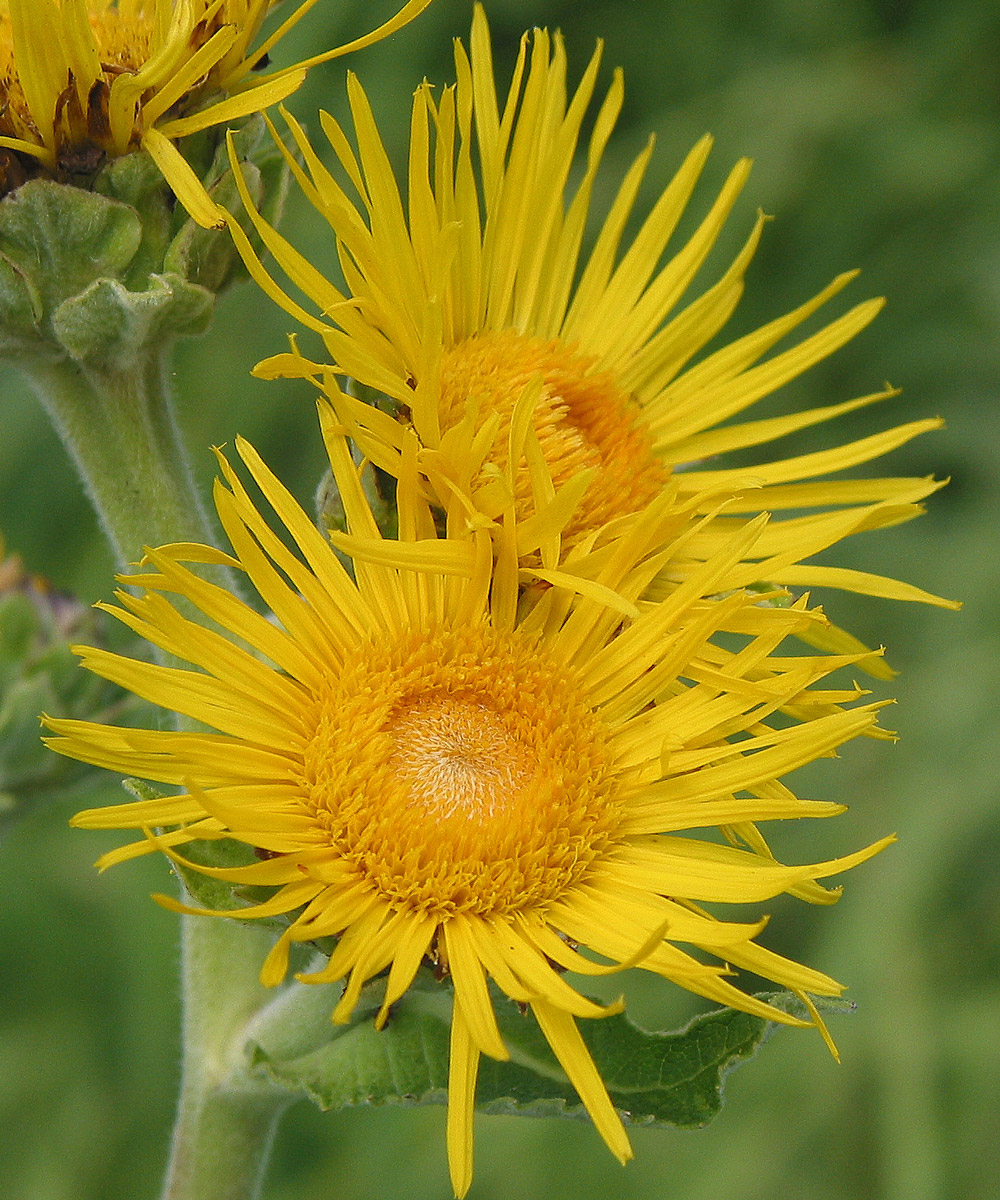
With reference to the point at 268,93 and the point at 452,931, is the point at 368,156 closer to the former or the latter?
the point at 268,93

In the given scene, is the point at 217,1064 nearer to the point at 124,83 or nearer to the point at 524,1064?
the point at 524,1064

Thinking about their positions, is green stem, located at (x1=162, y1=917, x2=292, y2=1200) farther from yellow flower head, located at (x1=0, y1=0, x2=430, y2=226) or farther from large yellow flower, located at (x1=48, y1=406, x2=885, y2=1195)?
yellow flower head, located at (x1=0, y1=0, x2=430, y2=226)

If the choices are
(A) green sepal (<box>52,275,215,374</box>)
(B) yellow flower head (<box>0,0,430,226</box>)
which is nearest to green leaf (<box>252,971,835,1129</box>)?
(A) green sepal (<box>52,275,215,374</box>)

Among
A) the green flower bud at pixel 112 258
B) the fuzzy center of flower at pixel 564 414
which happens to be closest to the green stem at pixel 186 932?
the green flower bud at pixel 112 258

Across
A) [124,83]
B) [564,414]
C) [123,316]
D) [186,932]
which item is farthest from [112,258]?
[186,932]

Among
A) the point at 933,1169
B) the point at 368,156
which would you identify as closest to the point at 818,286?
the point at 933,1169

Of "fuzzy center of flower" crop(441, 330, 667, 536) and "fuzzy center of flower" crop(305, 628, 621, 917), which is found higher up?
"fuzzy center of flower" crop(441, 330, 667, 536)
